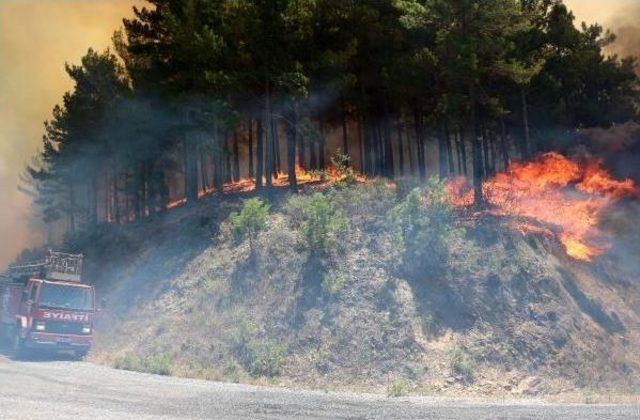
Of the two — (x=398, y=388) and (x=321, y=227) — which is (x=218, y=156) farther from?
(x=398, y=388)

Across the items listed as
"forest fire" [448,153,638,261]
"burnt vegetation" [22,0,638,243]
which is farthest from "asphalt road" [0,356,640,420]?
"burnt vegetation" [22,0,638,243]

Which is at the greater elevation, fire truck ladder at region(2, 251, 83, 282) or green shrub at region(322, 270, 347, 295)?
fire truck ladder at region(2, 251, 83, 282)

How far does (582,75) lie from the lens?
38531 mm

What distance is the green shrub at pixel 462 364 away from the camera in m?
19.5

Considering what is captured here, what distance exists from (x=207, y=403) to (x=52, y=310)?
421 inches

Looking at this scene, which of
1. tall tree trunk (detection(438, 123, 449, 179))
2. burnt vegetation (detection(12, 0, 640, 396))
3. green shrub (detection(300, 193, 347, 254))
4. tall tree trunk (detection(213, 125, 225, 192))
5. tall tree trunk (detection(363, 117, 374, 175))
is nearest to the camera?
burnt vegetation (detection(12, 0, 640, 396))

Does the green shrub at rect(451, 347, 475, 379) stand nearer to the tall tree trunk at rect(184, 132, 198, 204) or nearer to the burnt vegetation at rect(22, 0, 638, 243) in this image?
the burnt vegetation at rect(22, 0, 638, 243)

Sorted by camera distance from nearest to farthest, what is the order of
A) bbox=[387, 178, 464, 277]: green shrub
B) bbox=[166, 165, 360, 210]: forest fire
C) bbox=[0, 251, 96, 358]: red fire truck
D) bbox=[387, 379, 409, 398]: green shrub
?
bbox=[387, 379, 409, 398]: green shrub → bbox=[0, 251, 96, 358]: red fire truck → bbox=[387, 178, 464, 277]: green shrub → bbox=[166, 165, 360, 210]: forest fire

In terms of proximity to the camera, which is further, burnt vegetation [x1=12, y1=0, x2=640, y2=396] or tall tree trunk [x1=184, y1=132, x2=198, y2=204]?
tall tree trunk [x1=184, y1=132, x2=198, y2=204]

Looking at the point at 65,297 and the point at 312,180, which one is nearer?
the point at 65,297

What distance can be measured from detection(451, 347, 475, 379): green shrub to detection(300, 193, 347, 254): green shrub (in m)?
7.18

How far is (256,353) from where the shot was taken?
68.9 ft

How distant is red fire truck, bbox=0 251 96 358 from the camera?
71.5ft

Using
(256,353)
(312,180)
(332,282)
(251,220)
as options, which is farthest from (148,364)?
(312,180)
